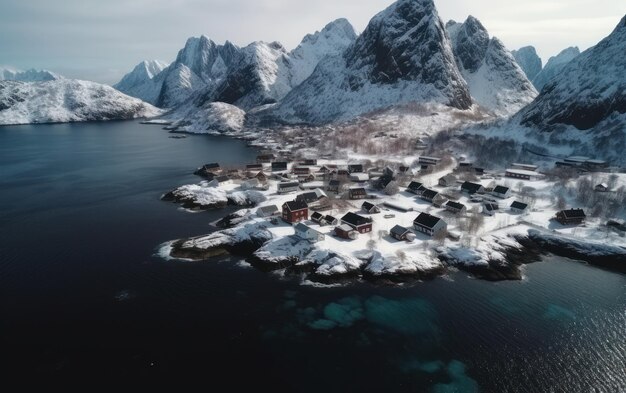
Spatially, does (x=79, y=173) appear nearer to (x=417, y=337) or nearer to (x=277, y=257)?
(x=277, y=257)

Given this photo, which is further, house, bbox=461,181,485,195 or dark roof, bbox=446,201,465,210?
house, bbox=461,181,485,195

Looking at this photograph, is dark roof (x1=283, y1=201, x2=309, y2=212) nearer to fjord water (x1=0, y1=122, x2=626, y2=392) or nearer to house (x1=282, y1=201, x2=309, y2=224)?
house (x1=282, y1=201, x2=309, y2=224)

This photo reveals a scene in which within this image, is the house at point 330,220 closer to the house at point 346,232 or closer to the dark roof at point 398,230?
the house at point 346,232

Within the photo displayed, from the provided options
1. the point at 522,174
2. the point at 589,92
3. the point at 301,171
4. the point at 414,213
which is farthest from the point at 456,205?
the point at 589,92

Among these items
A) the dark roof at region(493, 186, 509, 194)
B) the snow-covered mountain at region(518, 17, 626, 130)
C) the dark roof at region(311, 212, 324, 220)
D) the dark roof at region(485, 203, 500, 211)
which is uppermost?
the snow-covered mountain at region(518, 17, 626, 130)

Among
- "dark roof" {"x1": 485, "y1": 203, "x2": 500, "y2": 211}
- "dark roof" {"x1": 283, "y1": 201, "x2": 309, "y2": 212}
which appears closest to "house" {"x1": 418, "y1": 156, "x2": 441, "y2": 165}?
"dark roof" {"x1": 485, "y1": 203, "x2": 500, "y2": 211}

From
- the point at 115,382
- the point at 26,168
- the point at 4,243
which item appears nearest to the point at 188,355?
the point at 115,382

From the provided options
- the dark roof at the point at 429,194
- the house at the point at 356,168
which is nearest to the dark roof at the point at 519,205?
the dark roof at the point at 429,194
